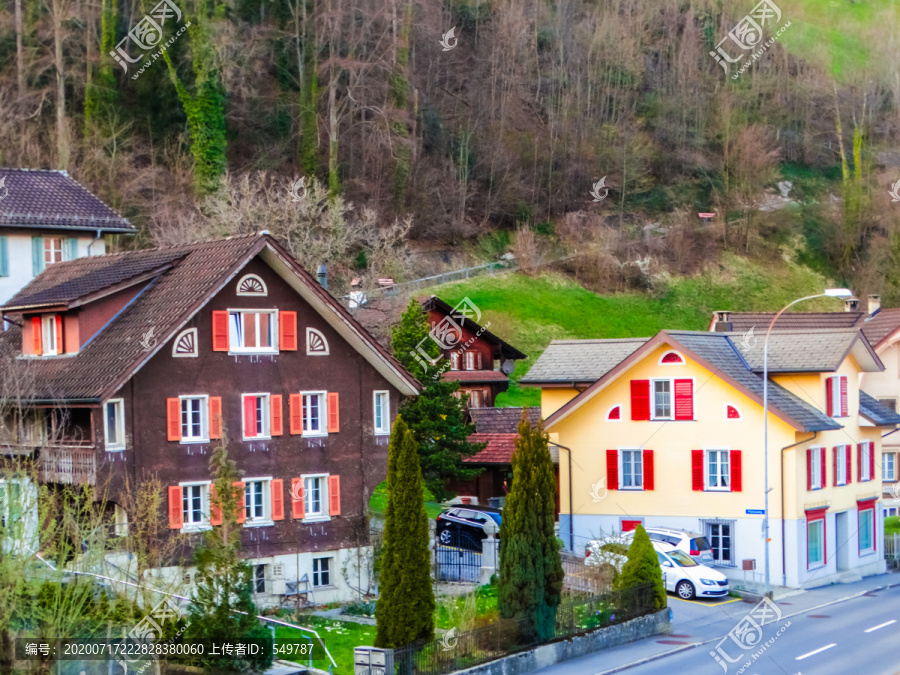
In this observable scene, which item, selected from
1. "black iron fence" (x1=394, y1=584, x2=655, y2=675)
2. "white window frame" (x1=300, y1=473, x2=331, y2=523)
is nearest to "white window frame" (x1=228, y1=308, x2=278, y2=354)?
"white window frame" (x1=300, y1=473, x2=331, y2=523)

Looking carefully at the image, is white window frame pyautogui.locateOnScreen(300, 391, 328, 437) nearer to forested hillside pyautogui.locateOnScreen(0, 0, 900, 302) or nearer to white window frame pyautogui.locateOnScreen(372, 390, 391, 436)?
white window frame pyautogui.locateOnScreen(372, 390, 391, 436)

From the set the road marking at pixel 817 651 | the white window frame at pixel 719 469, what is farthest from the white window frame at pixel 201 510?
the white window frame at pixel 719 469

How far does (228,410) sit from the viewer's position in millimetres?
33375

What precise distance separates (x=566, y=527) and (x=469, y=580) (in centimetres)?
821

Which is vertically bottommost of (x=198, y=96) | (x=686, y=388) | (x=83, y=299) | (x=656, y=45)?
(x=686, y=388)

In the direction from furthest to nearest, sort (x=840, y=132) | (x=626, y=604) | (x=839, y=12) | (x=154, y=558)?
1. (x=839, y=12)
2. (x=840, y=132)
3. (x=626, y=604)
4. (x=154, y=558)

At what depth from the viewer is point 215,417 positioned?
33.0 m

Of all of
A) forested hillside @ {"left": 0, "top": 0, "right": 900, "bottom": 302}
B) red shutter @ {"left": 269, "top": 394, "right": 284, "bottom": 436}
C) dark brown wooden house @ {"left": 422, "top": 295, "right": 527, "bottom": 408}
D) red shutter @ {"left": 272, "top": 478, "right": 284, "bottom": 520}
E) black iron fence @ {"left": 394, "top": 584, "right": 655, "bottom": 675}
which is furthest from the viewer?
forested hillside @ {"left": 0, "top": 0, "right": 900, "bottom": 302}

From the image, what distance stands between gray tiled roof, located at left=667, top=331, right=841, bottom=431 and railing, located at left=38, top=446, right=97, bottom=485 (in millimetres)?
20791

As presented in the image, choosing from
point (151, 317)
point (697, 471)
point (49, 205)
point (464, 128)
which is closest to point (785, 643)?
point (697, 471)

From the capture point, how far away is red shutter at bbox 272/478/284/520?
3388 centimetres

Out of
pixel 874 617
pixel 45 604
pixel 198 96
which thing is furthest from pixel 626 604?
pixel 198 96

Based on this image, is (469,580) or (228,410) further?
(469,580)

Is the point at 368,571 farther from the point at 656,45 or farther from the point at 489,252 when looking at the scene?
the point at 656,45
